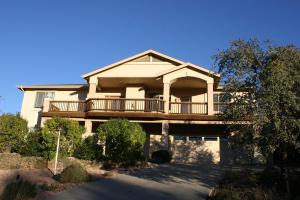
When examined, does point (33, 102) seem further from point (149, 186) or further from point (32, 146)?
point (149, 186)

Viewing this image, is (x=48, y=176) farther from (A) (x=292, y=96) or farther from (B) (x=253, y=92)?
(A) (x=292, y=96)

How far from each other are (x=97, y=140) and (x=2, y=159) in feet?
17.7

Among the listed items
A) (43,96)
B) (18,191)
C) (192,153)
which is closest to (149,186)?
(18,191)

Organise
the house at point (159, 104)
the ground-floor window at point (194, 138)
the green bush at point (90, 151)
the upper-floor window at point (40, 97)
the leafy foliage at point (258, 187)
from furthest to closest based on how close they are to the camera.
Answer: the upper-floor window at point (40, 97), the ground-floor window at point (194, 138), the house at point (159, 104), the green bush at point (90, 151), the leafy foliage at point (258, 187)

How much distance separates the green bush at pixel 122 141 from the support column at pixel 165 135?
11.6ft

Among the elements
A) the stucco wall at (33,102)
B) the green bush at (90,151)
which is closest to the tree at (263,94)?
the green bush at (90,151)

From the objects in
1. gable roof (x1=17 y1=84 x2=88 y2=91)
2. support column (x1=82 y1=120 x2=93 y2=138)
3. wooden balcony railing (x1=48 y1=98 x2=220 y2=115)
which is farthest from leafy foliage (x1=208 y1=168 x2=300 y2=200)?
gable roof (x1=17 y1=84 x2=88 y2=91)

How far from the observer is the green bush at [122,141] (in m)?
21.8

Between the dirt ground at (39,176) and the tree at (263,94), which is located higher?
the tree at (263,94)

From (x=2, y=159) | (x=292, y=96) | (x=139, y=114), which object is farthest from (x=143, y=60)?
(x=292, y=96)

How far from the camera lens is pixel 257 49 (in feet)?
46.1

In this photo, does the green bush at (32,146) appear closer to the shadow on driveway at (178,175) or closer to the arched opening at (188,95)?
the shadow on driveway at (178,175)

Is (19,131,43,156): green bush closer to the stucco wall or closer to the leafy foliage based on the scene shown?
the stucco wall

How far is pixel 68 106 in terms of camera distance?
29094 millimetres
